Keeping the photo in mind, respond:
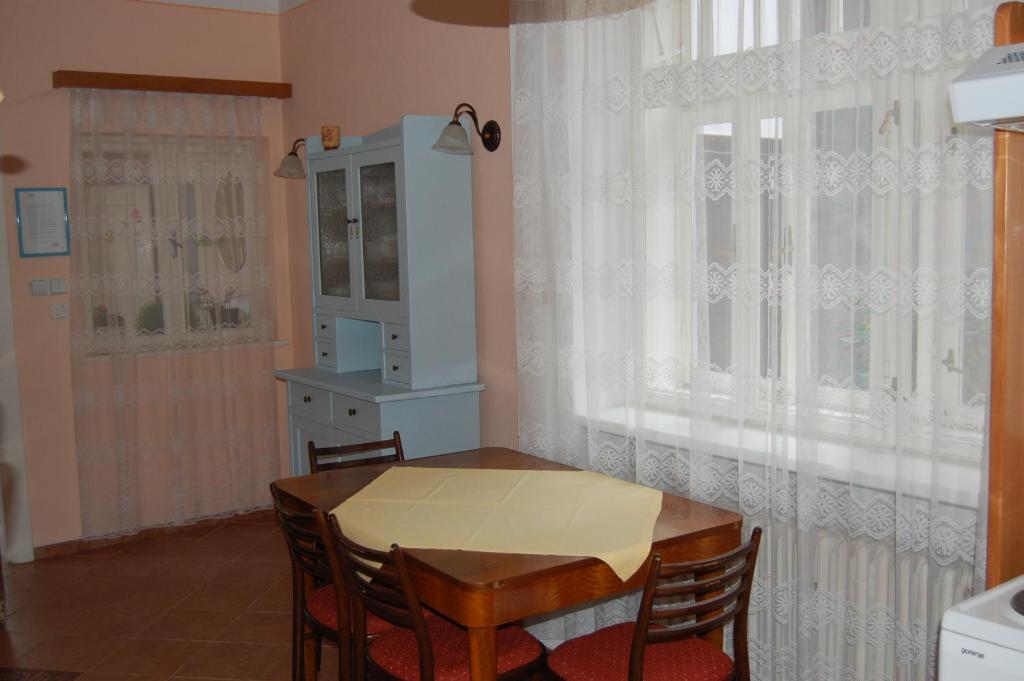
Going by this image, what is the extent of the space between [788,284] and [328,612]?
158 centimetres

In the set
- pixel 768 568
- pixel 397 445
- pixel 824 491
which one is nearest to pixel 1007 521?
pixel 824 491

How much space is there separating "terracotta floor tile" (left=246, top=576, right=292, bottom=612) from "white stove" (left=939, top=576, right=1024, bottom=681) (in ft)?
9.51

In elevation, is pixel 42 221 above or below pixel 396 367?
above

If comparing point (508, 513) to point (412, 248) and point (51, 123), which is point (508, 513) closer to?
point (412, 248)

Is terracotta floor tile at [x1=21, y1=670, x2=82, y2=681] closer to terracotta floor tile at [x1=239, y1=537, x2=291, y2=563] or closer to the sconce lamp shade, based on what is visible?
terracotta floor tile at [x1=239, y1=537, x2=291, y2=563]

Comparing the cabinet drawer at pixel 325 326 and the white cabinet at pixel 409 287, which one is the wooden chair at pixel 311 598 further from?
the cabinet drawer at pixel 325 326

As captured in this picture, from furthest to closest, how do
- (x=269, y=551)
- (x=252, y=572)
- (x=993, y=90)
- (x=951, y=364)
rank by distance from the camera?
(x=269, y=551) < (x=252, y=572) < (x=951, y=364) < (x=993, y=90)

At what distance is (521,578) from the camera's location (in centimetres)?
220

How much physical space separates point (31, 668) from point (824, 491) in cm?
285

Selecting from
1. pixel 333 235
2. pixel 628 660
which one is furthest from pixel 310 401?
pixel 628 660

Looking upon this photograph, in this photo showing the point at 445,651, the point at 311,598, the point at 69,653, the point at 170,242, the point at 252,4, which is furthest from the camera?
the point at 252,4

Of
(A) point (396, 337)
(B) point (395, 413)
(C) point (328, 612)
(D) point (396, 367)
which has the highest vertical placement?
(A) point (396, 337)

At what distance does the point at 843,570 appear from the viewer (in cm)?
263

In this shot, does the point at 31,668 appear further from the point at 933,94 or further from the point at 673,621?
the point at 933,94
